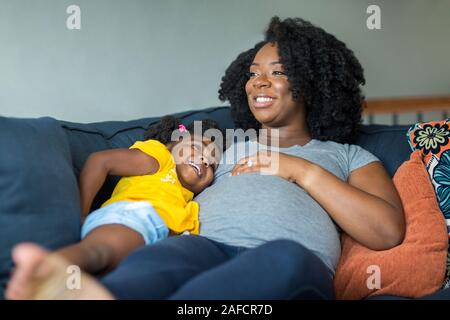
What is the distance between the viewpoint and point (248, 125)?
2045 mm

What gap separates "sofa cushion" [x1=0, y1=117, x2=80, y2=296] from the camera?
123 cm

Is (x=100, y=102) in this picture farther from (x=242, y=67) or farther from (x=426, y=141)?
(x=426, y=141)

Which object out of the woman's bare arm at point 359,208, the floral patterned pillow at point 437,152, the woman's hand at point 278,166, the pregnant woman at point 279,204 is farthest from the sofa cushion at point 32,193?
the floral patterned pillow at point 437,152

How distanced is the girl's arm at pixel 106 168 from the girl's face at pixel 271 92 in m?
0.43

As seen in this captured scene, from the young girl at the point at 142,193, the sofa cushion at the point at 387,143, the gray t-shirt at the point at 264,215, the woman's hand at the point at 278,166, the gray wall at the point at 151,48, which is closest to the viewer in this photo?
the young girl at the point at 142,193

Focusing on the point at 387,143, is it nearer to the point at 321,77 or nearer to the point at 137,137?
the point at 321,77

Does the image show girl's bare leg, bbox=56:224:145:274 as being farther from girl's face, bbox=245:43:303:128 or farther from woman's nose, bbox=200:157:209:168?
girl's face, bbox=245:43:303:128

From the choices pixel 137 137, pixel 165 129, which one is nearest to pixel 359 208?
pixel 165 129

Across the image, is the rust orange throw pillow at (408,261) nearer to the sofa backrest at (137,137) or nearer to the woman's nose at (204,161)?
the sofa backrest at (137,137)

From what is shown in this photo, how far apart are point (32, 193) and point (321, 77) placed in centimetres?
105

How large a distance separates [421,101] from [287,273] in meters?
2.48

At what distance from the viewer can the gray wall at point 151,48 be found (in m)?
2.03

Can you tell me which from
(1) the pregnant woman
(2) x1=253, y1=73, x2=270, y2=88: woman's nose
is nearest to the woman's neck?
(1) the pregnant woman
